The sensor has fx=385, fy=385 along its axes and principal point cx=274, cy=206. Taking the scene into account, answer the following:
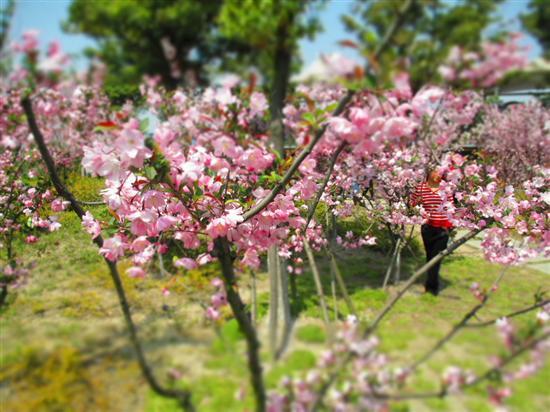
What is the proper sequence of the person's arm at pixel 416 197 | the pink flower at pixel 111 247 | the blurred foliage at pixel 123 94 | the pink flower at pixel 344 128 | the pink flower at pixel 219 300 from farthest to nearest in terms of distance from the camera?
the blurred foliage at pixel 123 94 → the person's arm at pixel 416 197 → the pink flower at pixel 111 247 → the pink flower at pixel 219 300 → the pink flower at pixel 344 128

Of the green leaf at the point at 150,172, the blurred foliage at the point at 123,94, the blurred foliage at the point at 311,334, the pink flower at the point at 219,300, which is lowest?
the pink flower at the point at 219,300

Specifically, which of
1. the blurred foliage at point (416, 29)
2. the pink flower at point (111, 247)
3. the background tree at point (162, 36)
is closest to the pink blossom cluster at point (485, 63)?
the blurred foliage at point (416, 29)

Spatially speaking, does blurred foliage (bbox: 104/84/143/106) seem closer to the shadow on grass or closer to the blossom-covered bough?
the shadow on grass

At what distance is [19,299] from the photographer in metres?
2.59

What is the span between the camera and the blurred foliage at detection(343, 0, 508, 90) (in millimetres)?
714

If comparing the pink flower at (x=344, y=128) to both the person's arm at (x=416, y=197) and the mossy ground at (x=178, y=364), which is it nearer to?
the mossy ground at (x=178, y=364)

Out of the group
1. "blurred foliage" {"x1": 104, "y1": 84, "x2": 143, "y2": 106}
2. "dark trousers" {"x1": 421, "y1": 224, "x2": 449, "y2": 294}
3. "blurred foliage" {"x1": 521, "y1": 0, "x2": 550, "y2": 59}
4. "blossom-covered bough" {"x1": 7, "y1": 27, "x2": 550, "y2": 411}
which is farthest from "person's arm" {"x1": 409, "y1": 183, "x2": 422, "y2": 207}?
"blurred foliage" {"x1": 104, "y1": 84, "x2": 143, "y2": 106}

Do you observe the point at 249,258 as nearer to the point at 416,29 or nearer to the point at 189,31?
the point at 416,29

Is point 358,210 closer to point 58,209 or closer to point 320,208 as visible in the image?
point 320,208

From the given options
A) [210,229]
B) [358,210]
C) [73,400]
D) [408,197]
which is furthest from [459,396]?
[358,210]

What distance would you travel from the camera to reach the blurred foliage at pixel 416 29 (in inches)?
28.1

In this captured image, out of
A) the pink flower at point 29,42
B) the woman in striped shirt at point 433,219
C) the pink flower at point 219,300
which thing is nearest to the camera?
the pink flower at point 29,42

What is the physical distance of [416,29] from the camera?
0.75m

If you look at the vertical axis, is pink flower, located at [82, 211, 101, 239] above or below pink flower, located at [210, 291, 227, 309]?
above
